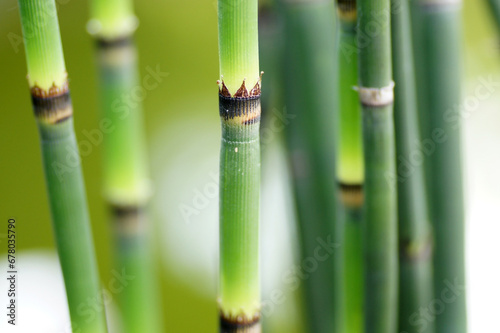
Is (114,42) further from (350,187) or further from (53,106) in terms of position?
(350,187)

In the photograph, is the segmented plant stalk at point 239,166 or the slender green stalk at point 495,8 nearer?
the segmented plant stalk at point 239,166

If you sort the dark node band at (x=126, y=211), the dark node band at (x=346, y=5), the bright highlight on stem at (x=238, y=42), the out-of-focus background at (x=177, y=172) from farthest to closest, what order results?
the out-of-focus background at (x=177, y=172), the dark node band at (x=126, y=211), the dark node band at (x=346, y=5), the bright highlight on stem at (x=238, y=42)

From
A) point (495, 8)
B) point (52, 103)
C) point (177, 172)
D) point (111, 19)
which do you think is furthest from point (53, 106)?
point (177, 172)

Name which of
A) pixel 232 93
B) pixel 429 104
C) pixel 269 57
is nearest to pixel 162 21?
pixel 269 57

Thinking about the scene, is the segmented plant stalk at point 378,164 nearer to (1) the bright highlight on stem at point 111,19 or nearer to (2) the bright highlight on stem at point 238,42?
(2) the bright highlight on stem at point 238,42

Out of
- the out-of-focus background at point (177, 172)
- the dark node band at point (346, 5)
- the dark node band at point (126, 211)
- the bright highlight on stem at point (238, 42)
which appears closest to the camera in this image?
the bright highlight on stem at point (238, 42)

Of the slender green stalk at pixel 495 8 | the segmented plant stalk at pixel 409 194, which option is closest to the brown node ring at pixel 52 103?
the segmented plant stalk at pixel 409 194
